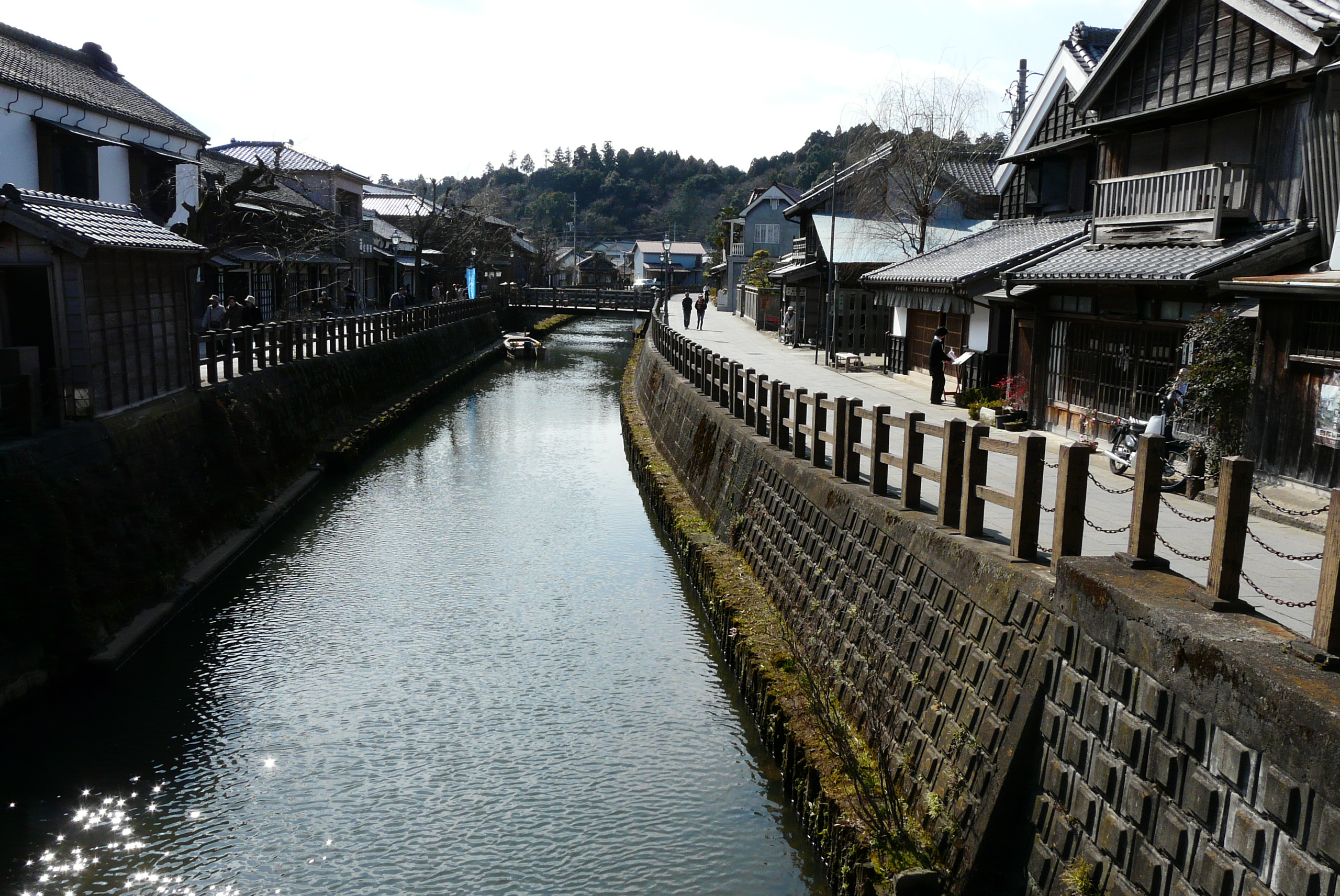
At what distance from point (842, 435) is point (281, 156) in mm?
43328

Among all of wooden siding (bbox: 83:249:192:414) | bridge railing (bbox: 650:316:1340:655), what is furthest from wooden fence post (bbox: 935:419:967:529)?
wooden siding (bbox: 83:249:192:414)

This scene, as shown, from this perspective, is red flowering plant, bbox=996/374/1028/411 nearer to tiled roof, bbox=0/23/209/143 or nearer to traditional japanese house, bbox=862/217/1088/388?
traditional japanese house, bbox=862/217/1088/388

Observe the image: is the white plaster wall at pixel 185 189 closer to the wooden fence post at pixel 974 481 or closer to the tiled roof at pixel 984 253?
the tiled roof at pixel 984 253

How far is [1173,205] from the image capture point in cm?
1402

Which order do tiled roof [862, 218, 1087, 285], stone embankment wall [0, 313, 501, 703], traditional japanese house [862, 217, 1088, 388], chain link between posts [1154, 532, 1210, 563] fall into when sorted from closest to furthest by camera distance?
1. chain link between posts [1154, 532, 1210, 563]
2. stone embankment wall [0, 313, 501, 703]
3. tiled roof [862, 218, 1087, 285]
4. traditional japanese house [862, 217, 1088, 388]

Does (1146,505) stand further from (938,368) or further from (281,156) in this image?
(281,156)

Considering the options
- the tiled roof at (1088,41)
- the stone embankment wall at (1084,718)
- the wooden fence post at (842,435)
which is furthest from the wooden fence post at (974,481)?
the tiled roof at (1088,41)

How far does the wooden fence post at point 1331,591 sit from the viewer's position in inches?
171

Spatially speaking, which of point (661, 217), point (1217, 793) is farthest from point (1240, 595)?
point (661, 217)

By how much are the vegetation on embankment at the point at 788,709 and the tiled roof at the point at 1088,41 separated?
12999mm

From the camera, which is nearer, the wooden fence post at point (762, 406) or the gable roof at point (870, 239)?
the wooden fence post at point (762, 406)

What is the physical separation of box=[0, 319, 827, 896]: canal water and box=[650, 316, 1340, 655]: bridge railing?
284 centimetres

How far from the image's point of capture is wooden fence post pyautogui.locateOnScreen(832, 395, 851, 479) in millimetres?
10188

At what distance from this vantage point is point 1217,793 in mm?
4531
